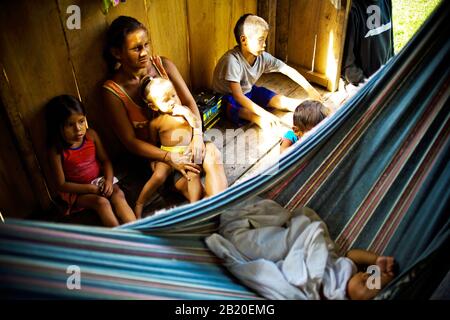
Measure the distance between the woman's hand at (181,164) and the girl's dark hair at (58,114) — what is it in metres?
0.44

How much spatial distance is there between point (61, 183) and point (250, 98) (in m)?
1.30

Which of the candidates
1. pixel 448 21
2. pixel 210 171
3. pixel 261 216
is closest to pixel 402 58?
pixel 448 21

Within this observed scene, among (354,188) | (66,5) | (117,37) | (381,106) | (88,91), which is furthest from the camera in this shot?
(88,91)

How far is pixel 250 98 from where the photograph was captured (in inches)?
101

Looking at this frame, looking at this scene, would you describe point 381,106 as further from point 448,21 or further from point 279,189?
point 279,189

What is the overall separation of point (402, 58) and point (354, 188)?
19.7 inches

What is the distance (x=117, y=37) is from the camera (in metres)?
1.79

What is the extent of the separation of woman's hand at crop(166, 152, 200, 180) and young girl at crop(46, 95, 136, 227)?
276 millimetres

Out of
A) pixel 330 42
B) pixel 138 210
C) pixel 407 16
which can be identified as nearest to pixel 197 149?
pixel 138 210

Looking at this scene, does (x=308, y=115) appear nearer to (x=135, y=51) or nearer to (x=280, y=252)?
(x=280, y=252)

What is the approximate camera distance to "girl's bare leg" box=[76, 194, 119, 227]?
1.75 m

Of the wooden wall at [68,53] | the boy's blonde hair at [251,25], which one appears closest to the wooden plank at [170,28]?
the wooden wall at [68,53]

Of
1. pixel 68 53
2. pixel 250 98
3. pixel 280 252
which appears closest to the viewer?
pixel 280 252

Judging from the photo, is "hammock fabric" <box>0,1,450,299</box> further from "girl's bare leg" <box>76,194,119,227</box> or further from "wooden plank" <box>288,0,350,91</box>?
"wooden plank" <box>288,0,350,91</box>
